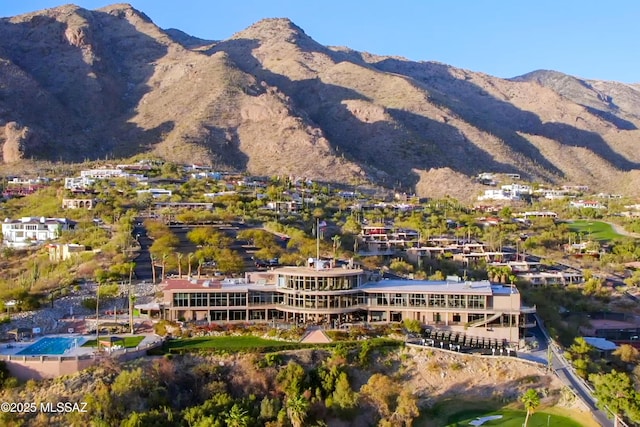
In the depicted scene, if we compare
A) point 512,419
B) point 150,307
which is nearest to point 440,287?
point 512,419

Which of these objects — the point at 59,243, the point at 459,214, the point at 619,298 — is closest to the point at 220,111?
the point at 459,214

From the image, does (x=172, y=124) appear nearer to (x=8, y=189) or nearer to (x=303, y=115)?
(x=303, y=115)

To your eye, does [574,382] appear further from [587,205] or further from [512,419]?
[587,205]

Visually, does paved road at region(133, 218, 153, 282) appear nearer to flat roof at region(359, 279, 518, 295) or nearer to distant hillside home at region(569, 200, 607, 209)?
flat roof at region(359, 279, 518, 295)

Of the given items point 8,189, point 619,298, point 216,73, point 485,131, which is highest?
point 216,73

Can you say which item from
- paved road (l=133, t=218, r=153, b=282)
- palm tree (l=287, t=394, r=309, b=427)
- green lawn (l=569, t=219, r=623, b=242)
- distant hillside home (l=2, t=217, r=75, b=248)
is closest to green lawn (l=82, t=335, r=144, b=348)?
palm tree (l=287, t=394, r=309, b=427)

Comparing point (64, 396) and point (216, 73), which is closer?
point (64, 396)
